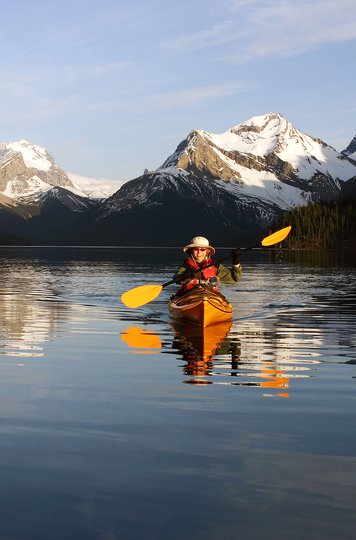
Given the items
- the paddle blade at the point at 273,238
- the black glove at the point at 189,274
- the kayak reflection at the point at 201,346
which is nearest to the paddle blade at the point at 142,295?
the kayak reflection at the point at 201,346

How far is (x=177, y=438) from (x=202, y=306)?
58.8 ft

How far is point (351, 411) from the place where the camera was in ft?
47.9

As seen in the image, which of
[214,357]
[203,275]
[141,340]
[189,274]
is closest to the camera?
[214,357]

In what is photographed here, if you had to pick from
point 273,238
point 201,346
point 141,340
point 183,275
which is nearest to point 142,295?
point 183,275

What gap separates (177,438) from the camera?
12.6 metres

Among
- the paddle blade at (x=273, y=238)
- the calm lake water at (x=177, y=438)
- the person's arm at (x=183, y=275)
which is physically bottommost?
the calm lake water at (x=177, y=438)

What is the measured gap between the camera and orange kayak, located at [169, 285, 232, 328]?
100.0 feet

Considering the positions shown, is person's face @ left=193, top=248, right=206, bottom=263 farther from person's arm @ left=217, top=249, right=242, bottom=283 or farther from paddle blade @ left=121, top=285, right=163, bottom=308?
paddle blade @ left=121, top=285, right=163, bottom=308

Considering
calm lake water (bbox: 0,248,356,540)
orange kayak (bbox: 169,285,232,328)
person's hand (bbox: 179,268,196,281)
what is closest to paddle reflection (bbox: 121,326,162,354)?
calm lake water (bbox: 0,248,356,540)

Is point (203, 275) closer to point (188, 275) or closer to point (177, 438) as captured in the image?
point (188, 275)

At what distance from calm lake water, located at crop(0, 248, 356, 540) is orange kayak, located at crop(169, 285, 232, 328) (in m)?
3.31

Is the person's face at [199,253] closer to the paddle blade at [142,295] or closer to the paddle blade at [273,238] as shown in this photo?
the paddle blade at [142,295]

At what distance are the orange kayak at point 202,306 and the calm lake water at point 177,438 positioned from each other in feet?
10.9

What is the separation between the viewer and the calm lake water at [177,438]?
9055mm
